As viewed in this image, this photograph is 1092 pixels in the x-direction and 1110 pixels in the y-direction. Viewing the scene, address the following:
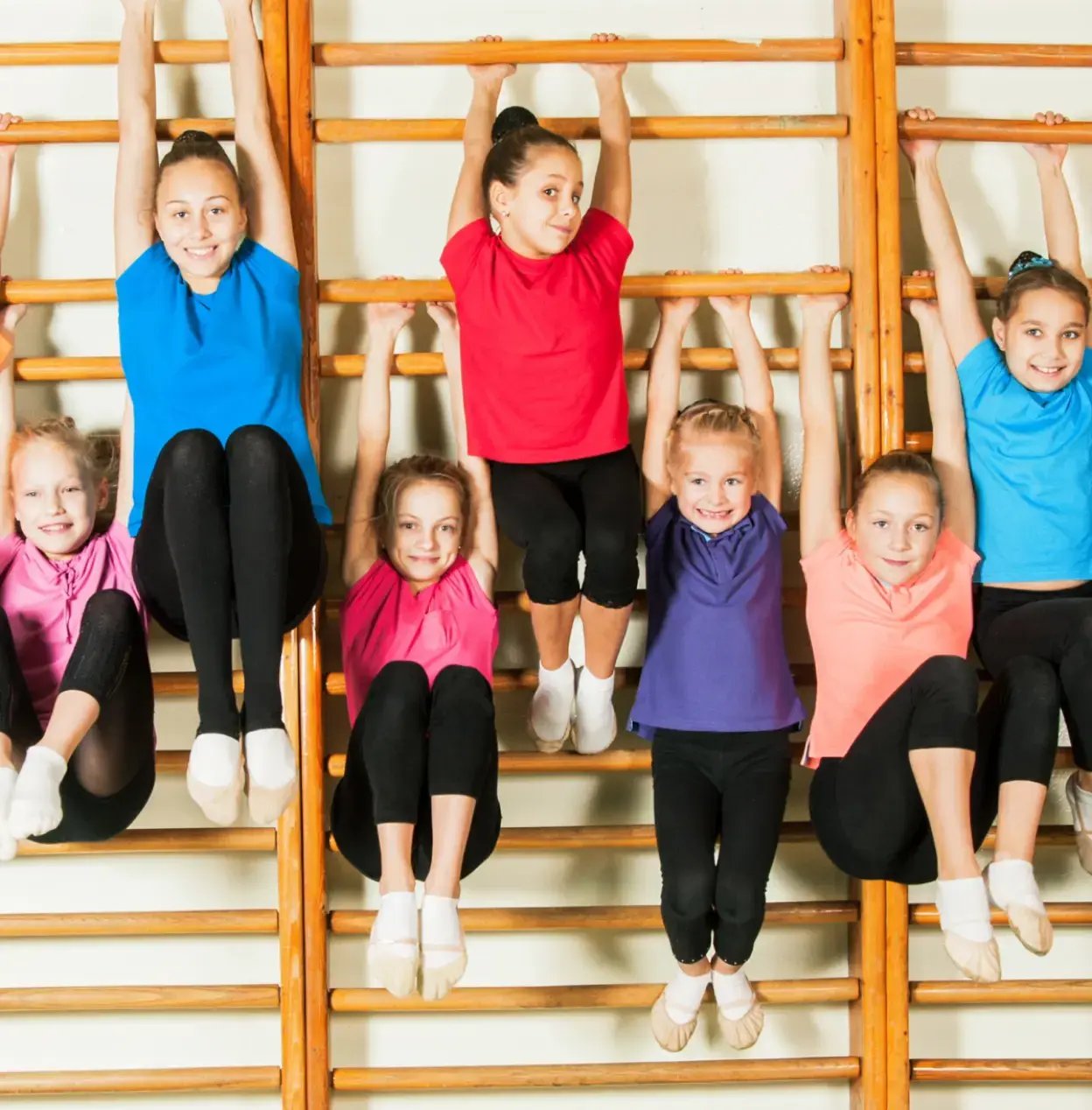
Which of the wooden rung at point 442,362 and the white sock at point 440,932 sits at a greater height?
the wooden rung at point 442,362

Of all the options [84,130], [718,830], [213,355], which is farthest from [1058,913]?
[84,130]

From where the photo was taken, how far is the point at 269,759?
1.85 metres

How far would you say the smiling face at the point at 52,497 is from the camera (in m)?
2.12

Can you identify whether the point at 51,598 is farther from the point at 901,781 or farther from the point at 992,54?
the point at 992,54

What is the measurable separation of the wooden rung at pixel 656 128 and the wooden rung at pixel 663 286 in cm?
26

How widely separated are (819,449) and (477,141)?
0.82 meters

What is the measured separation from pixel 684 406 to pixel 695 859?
0.87 metres

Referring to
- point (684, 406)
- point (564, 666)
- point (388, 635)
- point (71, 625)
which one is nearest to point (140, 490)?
point (71, 625)

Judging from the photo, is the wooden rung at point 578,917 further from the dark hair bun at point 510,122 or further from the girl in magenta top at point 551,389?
the dark hair bun at point 510,122

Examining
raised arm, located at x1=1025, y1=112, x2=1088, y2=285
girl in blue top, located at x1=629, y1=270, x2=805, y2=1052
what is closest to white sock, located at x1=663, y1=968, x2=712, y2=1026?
girl in blue top, located at x1=629, y1=270, x2=805, y2=1052

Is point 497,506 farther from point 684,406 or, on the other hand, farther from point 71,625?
point 71,625

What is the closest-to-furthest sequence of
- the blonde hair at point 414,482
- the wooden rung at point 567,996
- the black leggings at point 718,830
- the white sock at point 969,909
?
1. the white sock at point 969,909
2. the black leggings at point 718,830
3. the blonde hair at point 414,482
4. the wooden rung at point 567,996

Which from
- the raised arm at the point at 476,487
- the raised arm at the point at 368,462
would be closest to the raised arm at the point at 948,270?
the raised arm at the point at 476,487

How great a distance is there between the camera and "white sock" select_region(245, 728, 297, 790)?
1846mm
